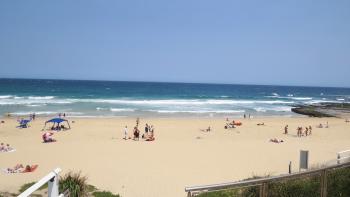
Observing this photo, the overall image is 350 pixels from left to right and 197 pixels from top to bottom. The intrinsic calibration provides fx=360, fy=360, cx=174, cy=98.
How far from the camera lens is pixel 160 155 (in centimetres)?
1794

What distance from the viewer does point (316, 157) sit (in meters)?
18.6

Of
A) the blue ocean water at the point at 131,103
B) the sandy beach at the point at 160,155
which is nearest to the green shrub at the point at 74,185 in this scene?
the sandy beach at the point at 160,155

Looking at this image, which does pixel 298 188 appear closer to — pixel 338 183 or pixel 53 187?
pixel 338 183

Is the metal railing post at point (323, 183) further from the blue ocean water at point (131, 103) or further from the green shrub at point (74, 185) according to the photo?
the blue ocean water at point (131, 103)

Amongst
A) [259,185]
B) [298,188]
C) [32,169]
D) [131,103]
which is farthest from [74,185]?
[131,103]

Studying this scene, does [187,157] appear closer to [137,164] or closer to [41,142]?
[137,164]

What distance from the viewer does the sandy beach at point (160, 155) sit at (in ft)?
42.9

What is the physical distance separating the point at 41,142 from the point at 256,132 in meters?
16.2

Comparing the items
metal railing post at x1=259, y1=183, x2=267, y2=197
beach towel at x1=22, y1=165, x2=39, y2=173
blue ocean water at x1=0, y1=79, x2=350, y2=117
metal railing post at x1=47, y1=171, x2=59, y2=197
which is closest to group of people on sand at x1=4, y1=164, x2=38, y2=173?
beach towel at x1=22, y1=165, x2=39, y2=173

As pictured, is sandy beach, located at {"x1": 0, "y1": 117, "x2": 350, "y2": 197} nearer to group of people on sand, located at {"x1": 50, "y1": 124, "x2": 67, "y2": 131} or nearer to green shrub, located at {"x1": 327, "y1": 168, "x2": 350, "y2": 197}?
group of people on sand, located at {"x1": 50, "y1": 124, "x2": 67, "y2": 131}

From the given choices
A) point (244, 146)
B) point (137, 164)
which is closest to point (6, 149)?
point (137, 164)

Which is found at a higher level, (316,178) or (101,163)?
(316,178)

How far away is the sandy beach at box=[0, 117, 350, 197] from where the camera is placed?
515 inches

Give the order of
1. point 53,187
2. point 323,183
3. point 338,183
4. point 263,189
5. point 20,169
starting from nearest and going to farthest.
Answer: point 53,187
point 263,189
point 323,183
point 338,183
point 20,169
